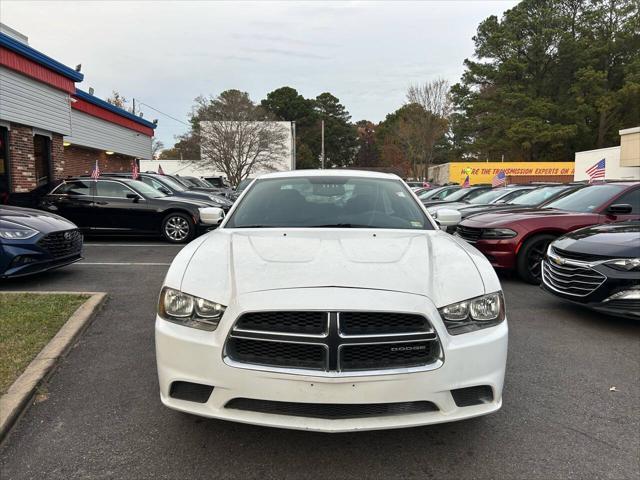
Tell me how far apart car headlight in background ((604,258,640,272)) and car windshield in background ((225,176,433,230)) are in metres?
2.19

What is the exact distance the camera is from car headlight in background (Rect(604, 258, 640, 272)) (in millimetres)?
4488

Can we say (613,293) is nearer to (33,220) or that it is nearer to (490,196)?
(33,220)

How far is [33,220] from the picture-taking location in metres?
6.30

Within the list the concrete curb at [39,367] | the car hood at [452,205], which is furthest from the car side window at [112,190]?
the car hood at [452,205]

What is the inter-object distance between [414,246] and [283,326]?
1.14 m

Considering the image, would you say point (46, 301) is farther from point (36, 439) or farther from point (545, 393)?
point (545, 393)

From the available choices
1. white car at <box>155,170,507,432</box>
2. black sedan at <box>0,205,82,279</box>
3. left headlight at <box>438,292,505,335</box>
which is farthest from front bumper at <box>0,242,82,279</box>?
left headlight at <box>438,292,505,335</box>

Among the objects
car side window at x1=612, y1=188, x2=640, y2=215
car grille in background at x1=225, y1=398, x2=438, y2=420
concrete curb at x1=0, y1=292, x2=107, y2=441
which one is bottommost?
concrete curb at x1=0, y1=292, x2=107, y2=441

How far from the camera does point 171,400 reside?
2.43 metres

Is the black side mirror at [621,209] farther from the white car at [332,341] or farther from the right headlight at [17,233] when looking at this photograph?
the right headlight at [17,233]

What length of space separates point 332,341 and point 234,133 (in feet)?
119

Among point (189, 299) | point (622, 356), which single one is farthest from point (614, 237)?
point (189, 299)

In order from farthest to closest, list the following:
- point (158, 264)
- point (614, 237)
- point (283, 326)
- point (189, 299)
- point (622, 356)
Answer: point (158, 264) < point (614, 237) < point (622, 356) < point (189, 299) < point (283, 326)

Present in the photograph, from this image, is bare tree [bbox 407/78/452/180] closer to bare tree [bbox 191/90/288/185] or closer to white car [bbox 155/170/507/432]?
bare tree [bbox 191/90/288/185]
